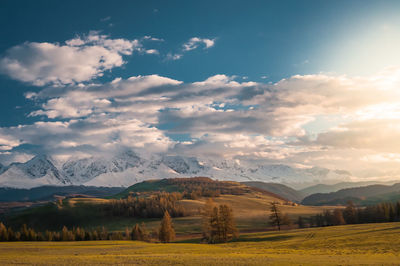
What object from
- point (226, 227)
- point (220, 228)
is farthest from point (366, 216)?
point (220, 228)

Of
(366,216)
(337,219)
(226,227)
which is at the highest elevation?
(226,227)

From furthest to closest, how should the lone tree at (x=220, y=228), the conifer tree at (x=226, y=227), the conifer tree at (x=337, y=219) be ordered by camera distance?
the conifer tree at (x=337, y=219) → the lone tree at (x=220, y=228) → the conifer tree at (x=226, y=227)

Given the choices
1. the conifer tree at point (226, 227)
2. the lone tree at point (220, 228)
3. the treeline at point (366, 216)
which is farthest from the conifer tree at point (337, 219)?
the conifer tree at point (226, 227)

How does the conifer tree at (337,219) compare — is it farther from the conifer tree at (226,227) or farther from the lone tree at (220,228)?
the conifer tree at (226,227)

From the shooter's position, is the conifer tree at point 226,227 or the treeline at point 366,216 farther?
the treeline at point 366,216

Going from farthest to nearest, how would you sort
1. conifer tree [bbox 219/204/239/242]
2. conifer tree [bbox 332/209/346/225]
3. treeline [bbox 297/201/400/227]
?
conifer tree [bbox 332/209/346/225]
treeline [bbox 297/201/400/227]
conifer tree [bbox 219/204/239/242]

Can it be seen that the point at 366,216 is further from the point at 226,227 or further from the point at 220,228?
the point at 220,228

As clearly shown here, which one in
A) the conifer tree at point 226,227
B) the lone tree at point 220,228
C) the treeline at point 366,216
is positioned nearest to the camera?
the conifer tree at point 226,227

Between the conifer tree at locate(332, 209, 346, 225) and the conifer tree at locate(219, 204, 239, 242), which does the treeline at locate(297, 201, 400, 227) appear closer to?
the conifer tree at locate(332, 209, 346, 225)

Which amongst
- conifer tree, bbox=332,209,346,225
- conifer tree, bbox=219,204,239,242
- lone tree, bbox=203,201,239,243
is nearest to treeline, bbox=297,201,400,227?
conifer tree, bbox=332,209,346,225

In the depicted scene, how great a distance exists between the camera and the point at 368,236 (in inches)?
2662

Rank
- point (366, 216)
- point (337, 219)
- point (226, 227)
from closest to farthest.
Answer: point (226, 227), point (337, 219), point (366, 216)

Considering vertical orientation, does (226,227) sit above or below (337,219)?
above

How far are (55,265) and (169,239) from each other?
286 ft
